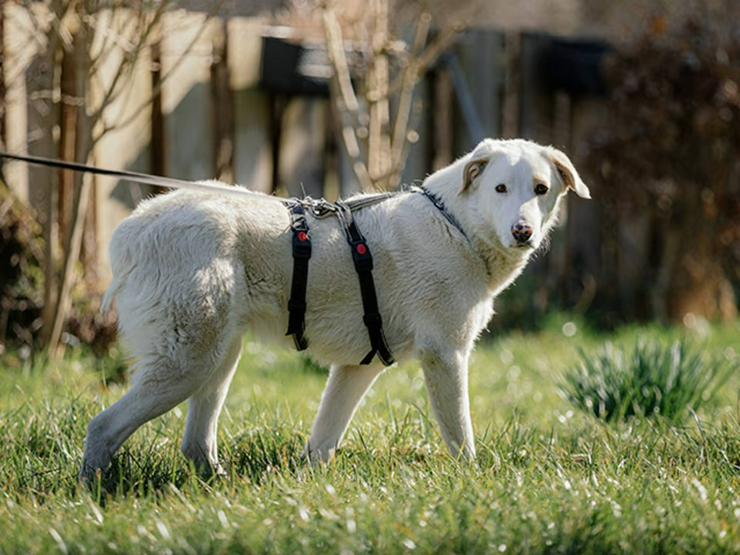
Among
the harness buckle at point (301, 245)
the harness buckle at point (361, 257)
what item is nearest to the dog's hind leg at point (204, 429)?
the harness buckle at point (301, 245)

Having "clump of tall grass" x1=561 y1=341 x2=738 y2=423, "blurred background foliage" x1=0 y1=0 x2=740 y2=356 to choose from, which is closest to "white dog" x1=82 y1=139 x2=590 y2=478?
"clump of tall grass" x1=561 y1=341 x2=738 y2=423

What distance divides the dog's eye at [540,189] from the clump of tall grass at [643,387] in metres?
1.52

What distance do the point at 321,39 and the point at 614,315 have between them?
3937mm

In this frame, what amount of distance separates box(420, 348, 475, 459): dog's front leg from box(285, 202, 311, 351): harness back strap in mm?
551

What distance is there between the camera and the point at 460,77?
408 inches

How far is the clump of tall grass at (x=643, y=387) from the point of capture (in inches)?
229

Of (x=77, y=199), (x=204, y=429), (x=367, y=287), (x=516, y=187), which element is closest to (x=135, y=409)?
(x=204, y=429)

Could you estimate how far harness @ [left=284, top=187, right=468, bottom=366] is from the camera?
459cm

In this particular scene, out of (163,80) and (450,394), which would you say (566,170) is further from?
(163,80)

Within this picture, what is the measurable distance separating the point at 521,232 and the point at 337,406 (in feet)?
3.91

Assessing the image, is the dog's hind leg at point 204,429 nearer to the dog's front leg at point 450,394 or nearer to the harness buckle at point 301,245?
the harness buckle at point 301,245

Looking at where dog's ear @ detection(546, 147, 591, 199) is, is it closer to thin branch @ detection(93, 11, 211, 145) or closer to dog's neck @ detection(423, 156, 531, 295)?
dog's neck @ detection(423, 156, 531, 295)

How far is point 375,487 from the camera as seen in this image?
4.25 m

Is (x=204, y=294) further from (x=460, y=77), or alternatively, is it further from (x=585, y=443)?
(x=460, y=77)
